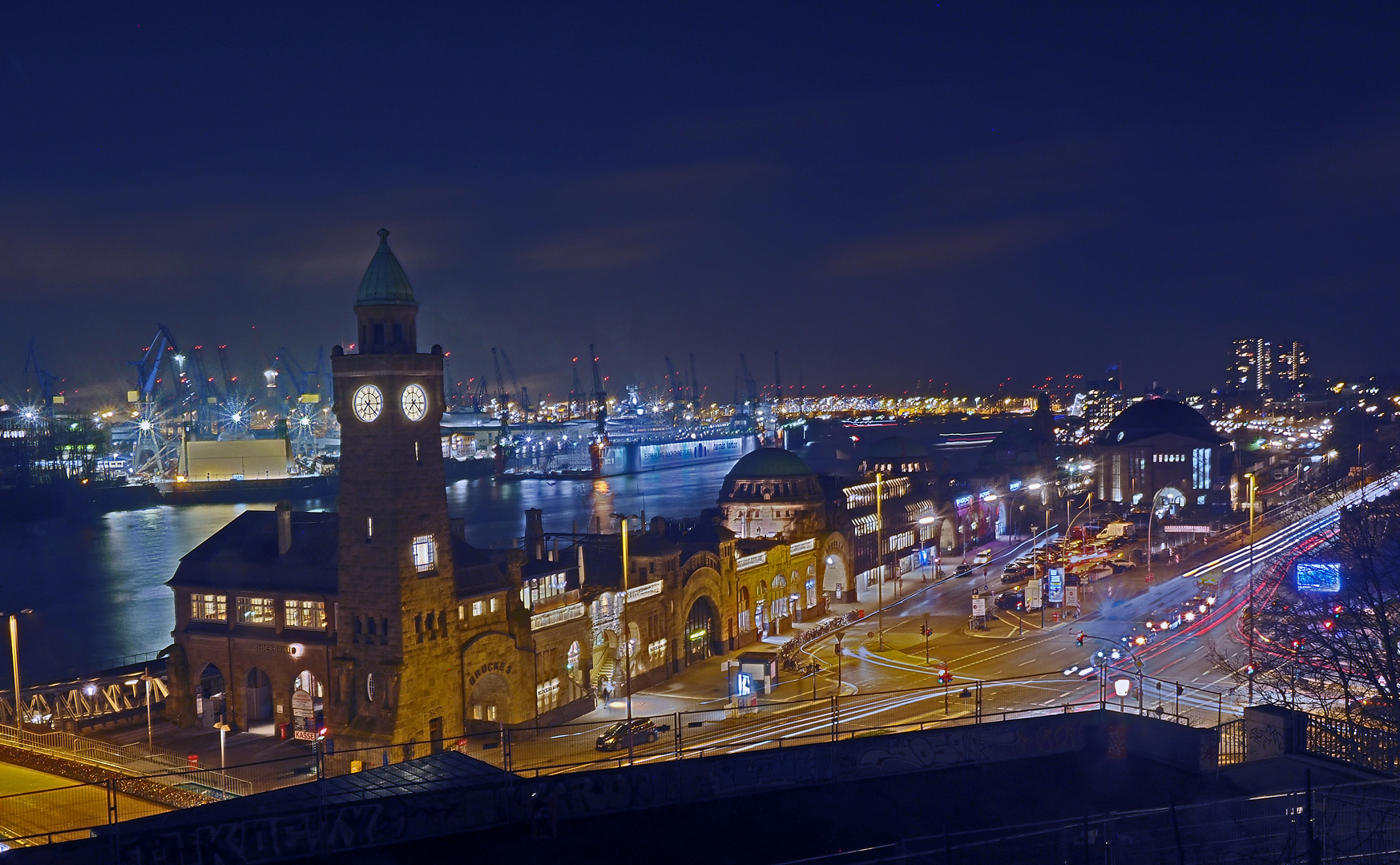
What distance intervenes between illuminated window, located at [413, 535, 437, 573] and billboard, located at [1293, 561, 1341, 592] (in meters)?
33.8

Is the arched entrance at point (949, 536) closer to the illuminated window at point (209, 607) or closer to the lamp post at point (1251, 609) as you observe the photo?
the lamp post at point (1251, 609)

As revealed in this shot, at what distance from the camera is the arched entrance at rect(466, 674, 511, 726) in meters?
39.7

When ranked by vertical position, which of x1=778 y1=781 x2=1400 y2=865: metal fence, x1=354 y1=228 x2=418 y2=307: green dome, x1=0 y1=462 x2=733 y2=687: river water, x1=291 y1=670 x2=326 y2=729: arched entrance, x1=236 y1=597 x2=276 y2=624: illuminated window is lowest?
x1=0 y1=462 x2=733 y2=687: river water

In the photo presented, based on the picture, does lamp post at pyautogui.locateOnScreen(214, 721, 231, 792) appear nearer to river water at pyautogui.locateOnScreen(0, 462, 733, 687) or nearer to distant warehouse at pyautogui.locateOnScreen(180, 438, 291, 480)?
river water at pyautogui.locateOnScreen(0, 462, 733, 687)

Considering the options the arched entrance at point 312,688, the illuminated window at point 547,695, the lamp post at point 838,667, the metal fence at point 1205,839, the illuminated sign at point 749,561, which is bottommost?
the lamp post at point 838,667

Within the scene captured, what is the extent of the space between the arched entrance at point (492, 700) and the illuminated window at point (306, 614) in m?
5.79

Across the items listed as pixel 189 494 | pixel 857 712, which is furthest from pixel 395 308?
pixel 189 494

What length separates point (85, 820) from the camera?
86.1ft

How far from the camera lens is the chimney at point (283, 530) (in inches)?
1614

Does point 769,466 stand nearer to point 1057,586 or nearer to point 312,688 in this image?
point 1057,586

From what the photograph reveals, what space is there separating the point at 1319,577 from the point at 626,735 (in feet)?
92.6

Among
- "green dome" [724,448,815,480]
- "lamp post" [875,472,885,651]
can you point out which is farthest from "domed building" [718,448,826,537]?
"lamp post" [875,472,885,651]

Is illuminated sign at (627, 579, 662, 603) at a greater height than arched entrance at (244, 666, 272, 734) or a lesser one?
greater

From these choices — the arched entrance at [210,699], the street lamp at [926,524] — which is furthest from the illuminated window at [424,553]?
the street lamp at [926,524]
